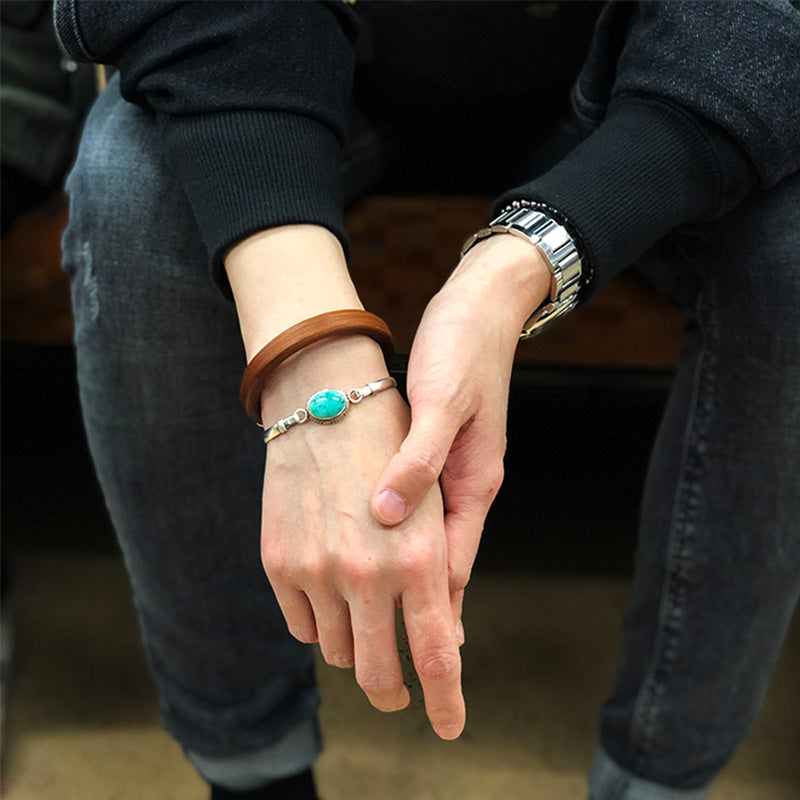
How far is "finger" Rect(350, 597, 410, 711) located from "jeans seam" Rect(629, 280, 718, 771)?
265 mm

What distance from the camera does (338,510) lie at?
1.42ft

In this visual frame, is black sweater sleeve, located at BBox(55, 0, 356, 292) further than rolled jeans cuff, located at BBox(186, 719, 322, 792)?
No

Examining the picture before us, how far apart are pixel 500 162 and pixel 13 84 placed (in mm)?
478

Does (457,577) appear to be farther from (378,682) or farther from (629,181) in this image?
(629,181)

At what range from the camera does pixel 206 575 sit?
641 millimetres

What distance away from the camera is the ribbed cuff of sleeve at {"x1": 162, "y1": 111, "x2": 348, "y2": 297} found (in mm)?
481

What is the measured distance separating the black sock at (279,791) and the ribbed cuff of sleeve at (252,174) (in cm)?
46

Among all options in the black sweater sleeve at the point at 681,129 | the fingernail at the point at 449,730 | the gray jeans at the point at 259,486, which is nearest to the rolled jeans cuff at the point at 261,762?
the gray jeans at the point at 259,486

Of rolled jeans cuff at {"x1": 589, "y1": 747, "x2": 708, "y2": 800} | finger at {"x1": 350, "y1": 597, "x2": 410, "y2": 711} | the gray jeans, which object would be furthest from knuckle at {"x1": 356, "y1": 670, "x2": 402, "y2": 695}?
rolled jeans cuff at {"x1": 589, "y1": 747, "x2": 708, "y2": 800}

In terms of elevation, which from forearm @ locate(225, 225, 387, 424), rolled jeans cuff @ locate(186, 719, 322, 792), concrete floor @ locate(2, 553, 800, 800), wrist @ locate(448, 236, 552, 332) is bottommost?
concrete floor @ locate(2, 553, 800, 800)

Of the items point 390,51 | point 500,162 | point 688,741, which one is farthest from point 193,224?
point 688,741

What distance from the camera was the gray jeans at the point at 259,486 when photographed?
1.84 feet

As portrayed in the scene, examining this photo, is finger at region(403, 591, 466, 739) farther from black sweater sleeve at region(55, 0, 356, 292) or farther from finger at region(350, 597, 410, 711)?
black sweater sleeve at region(55, 0, 356, 292)

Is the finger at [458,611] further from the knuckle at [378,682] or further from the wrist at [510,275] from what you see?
the wrist at [510,275]
